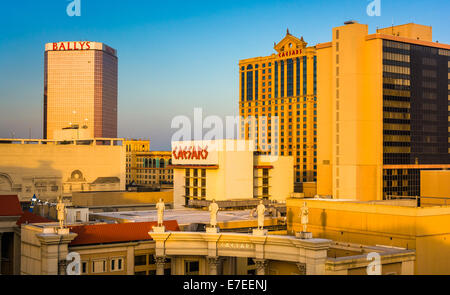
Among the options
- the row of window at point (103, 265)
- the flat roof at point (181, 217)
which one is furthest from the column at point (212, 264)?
the flat roof at point (181, 217)

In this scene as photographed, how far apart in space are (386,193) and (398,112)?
811 inches

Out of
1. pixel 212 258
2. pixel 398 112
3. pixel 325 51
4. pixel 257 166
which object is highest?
pixel 325 51

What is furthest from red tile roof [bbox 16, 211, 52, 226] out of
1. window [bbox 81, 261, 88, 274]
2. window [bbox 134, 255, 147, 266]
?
window [bbox 134, 255, 147, 266]

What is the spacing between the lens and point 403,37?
146m

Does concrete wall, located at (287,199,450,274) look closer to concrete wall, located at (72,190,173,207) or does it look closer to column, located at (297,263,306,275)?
column, located at (297,263,306,275)

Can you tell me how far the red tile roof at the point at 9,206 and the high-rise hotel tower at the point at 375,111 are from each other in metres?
80.7

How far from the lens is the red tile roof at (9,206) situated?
269ft

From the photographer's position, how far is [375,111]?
465ft

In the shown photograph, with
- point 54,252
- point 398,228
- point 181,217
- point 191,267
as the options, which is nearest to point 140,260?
point 191,267

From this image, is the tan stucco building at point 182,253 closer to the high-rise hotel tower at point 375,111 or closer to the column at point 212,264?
the column at point 212,264
